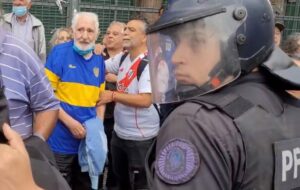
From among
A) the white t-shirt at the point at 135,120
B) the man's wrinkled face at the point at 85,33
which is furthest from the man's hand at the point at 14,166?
the man's wrinkled face at the point at 85,33

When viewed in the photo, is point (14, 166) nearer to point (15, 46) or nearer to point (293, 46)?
point (15, 46)

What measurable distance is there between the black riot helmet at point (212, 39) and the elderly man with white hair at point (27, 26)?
4.35 m

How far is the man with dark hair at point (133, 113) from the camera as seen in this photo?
4004 mm

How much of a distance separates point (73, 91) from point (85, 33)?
1.84ft

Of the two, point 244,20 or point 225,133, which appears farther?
point 244,20

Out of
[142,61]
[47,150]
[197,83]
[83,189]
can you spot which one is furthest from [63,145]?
[197,83]

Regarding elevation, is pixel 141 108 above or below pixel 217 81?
below

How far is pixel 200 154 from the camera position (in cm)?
146

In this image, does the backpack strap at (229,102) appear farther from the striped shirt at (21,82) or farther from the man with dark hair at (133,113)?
the man with dark hair at (133,113)

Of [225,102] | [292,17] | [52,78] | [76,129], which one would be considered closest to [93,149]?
[76,129]

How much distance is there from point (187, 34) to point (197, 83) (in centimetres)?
17

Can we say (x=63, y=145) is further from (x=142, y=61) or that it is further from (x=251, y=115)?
(x=251, y=115)

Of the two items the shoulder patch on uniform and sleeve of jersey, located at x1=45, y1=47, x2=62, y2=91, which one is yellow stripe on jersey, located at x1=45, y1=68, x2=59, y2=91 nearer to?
sleeve of jersey, located at x1=45, y1=47, x2=62, y2=91

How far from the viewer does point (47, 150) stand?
5.96ft
